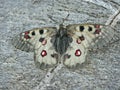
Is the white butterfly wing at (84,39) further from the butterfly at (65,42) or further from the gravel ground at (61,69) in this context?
the gravel ground at (61,69)

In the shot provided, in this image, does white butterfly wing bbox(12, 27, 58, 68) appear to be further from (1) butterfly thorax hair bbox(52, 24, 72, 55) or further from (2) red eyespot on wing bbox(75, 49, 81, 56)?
(2) red eyespot on wing bbox(75, 49, 81, 56)

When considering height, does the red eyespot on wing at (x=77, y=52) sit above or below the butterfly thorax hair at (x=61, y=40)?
below

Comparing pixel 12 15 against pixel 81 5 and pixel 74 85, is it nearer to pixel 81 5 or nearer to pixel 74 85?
pixel 81 5

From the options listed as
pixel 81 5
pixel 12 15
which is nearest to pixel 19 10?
pixel 12 15

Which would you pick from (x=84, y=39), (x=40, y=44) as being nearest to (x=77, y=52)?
(x=84, y=39)

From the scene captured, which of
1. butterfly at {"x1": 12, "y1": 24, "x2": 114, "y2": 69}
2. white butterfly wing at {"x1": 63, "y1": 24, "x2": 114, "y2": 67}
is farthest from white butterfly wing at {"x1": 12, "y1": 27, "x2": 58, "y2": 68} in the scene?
white butterfly wing at {"x1": 63, "y1": 24, "x2": 114, "y2": 67}

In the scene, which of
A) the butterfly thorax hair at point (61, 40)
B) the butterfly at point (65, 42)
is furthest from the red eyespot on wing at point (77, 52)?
the butterfly thorax hair at point (61, 40)

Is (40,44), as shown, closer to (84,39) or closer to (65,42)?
(65,42)
